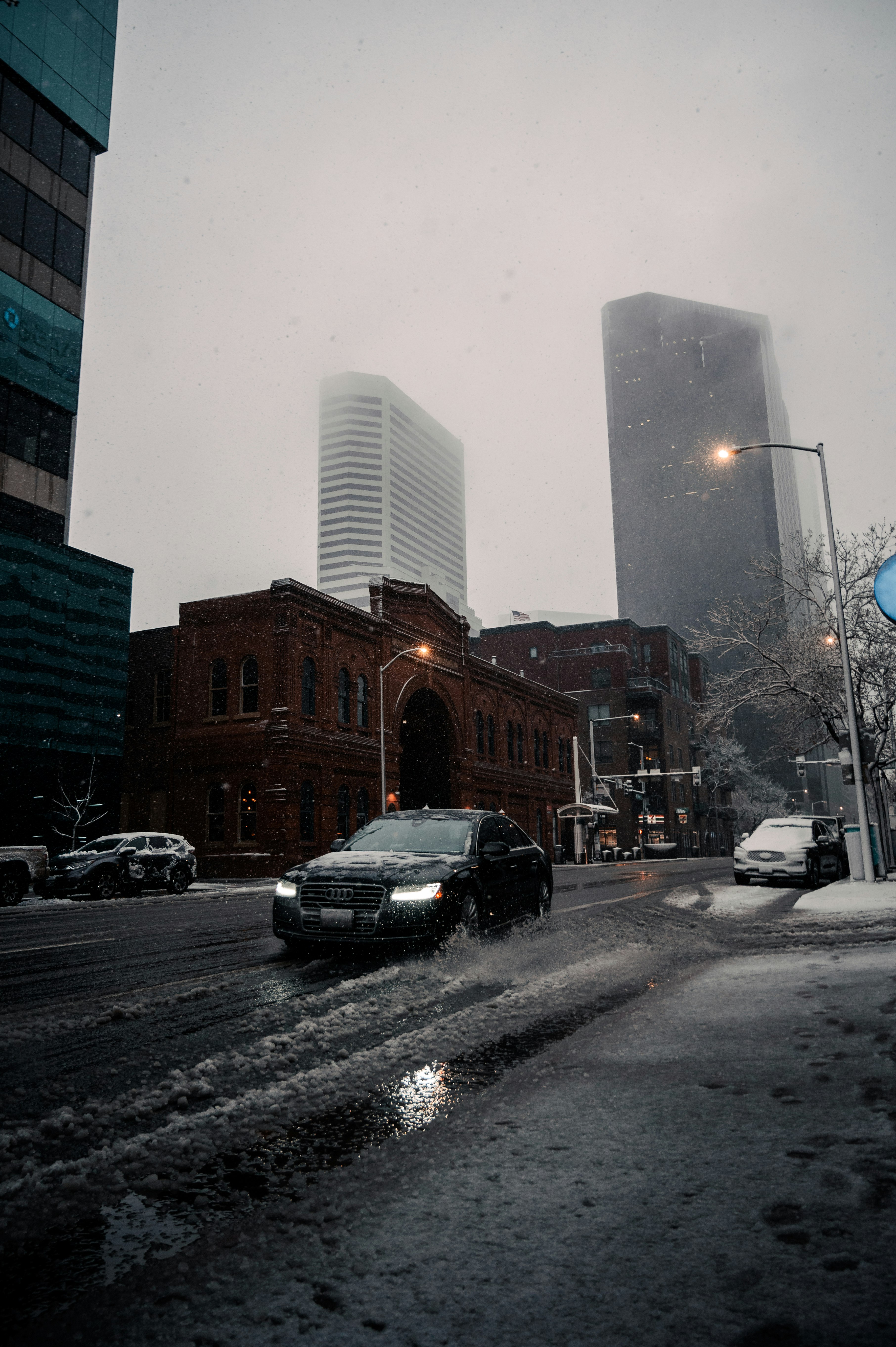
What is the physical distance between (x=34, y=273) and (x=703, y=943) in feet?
123

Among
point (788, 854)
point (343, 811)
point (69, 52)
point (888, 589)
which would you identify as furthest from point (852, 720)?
point (69, 52)

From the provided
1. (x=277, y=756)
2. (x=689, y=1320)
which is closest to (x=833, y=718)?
(x=277, y=756)

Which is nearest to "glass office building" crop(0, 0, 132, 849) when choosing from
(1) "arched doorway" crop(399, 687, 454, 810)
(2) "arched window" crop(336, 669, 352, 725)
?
(2) "arched window" crop(336, 669, 352, 725)

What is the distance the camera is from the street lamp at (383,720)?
35.8 m

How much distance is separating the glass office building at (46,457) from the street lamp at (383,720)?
1054 cm

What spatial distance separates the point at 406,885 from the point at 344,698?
31.2m

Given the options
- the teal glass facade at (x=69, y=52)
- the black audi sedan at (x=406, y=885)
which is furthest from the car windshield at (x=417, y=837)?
the teal glass facade at (x=69, y=52)

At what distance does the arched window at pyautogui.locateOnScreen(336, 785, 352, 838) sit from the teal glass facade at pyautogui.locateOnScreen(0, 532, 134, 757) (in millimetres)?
9217

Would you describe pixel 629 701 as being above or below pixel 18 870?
above

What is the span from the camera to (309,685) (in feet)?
122

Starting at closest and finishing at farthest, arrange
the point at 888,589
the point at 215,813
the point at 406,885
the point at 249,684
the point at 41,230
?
the point at 888,589 → the point at 406,885 → the point at 41,230 → the point at 215,813 → the point at 249,684

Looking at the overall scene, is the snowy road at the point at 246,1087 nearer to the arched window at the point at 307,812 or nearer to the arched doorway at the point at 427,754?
the arched window at the point at 307,812

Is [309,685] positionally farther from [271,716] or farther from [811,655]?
[811,655]

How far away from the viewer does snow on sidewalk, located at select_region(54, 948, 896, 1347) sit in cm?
197
